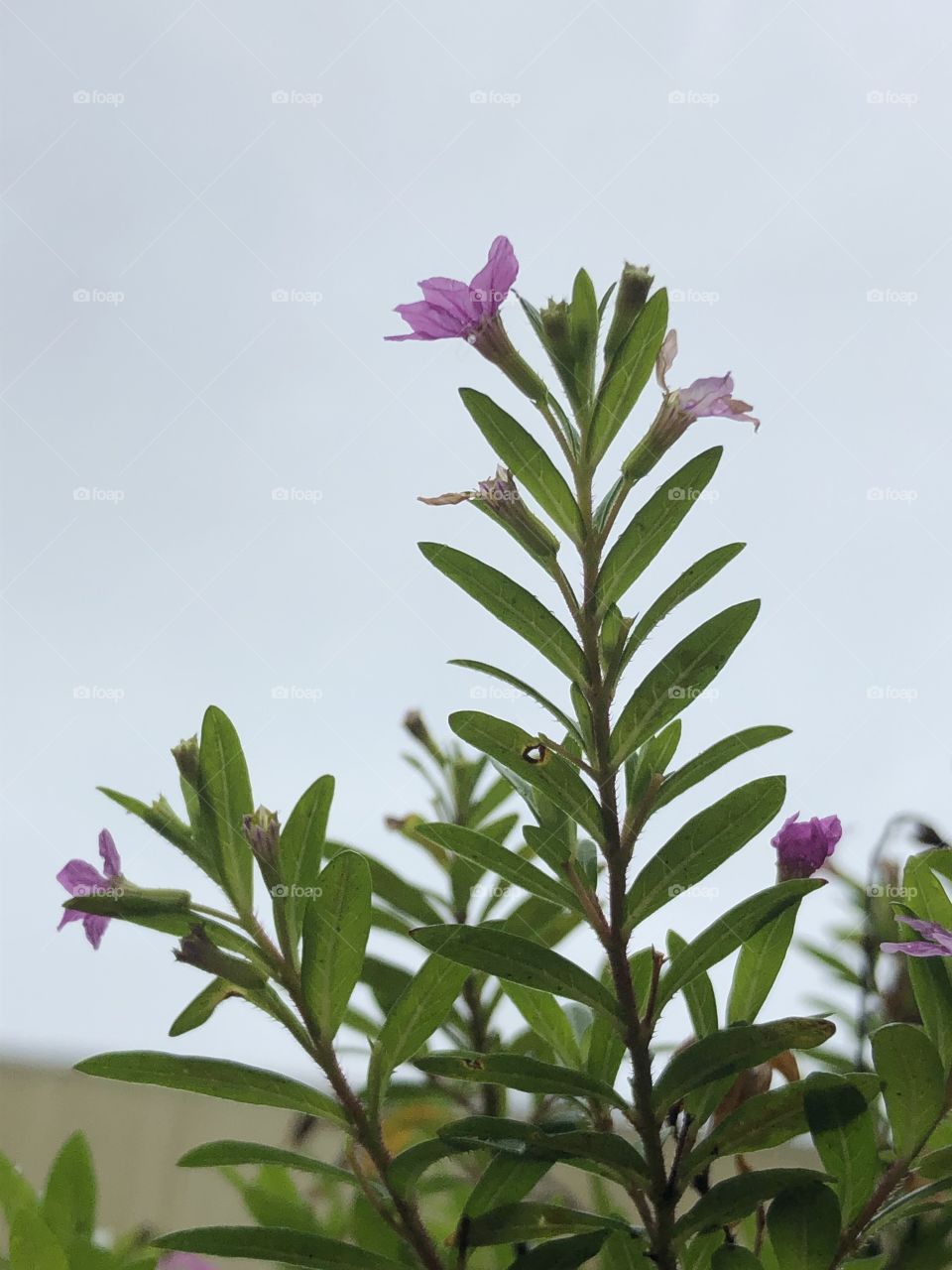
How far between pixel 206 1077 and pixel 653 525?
335 millimetres

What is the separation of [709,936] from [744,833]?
50mm

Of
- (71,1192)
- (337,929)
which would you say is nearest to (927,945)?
(337,929)

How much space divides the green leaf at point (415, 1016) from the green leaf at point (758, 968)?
0.49ft

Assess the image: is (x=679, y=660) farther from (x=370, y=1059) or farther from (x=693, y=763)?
(x=370, y=1059)

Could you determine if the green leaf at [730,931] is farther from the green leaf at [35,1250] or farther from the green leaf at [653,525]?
the green leaf at [35,1250]

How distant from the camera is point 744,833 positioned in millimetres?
507

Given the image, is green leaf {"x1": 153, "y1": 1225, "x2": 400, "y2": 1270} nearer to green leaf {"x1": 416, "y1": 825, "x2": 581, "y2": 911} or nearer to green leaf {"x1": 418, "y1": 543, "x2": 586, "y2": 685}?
green leaf {"x1": 416, "y1": 825, "x2": 581, "y2": 911}

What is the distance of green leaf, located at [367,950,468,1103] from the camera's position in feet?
1.74

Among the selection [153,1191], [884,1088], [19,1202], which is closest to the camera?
[884,1088]

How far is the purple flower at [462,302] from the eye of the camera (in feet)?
1.84

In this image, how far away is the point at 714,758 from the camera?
1.72ft

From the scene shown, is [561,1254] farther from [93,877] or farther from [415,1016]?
[93,877]

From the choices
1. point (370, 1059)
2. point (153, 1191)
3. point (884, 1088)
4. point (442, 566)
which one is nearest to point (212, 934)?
point (370, 1059)

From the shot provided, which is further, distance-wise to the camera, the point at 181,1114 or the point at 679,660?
the point at 181,1114
